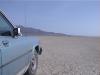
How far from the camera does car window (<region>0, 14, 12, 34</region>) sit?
6027 millimetres

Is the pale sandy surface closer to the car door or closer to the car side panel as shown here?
the car side panel

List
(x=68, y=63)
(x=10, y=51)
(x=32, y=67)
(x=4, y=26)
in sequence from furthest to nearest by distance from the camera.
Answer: (x=68, y=63) < (x=32, y=67) < (x=4, y=26) < (x=10, y=51)

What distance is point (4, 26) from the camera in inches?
246

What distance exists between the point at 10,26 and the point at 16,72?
1.17m

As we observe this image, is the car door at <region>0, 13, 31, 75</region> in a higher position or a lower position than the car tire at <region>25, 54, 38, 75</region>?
higher

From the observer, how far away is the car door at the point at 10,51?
16.0ft

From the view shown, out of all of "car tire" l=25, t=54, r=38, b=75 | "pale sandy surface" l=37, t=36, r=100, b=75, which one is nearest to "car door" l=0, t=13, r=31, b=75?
"car tire" l=25, t=54, r=38, b=75

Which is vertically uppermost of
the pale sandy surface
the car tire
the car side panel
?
the car side panel

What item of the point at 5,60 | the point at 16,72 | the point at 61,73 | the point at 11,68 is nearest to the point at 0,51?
the point at 5,60

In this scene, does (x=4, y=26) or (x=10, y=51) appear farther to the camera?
(x=4, y=26)

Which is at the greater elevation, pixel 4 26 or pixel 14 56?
pixel 4 26

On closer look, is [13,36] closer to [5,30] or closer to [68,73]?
[5,30]

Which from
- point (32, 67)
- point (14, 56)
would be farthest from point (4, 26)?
point (32, 67)

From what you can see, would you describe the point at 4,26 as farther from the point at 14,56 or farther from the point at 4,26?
the point at 14,56
